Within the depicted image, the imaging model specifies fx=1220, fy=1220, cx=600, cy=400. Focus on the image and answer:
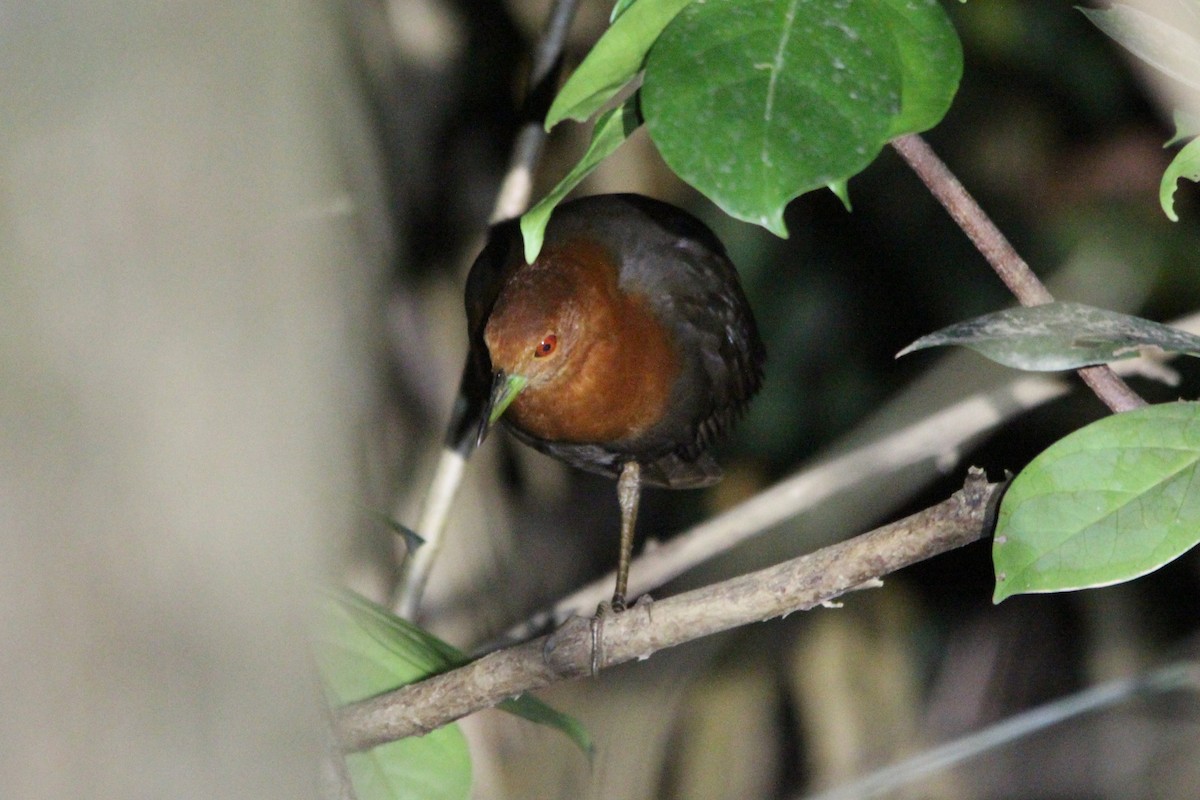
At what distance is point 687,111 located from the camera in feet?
3.84

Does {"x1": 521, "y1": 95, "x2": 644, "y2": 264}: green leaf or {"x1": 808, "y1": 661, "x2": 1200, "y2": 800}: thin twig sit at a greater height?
{"x1": 521, "y1": 95, "x2": 644, "y2": 264}: green leaf

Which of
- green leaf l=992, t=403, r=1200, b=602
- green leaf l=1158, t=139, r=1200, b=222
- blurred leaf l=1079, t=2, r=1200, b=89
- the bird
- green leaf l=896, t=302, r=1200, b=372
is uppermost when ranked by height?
blurred leaf l=1079, t=2, r=1200, b=89

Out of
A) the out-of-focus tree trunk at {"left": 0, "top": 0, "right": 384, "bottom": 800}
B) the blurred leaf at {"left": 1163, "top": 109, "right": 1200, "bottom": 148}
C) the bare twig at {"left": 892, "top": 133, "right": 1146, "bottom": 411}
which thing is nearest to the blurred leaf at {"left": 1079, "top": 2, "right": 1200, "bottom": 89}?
the blurred leaf at {"left": 1163, "top": 109, "right": 1200, "bottom": 148}

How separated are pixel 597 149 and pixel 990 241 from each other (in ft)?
1.84

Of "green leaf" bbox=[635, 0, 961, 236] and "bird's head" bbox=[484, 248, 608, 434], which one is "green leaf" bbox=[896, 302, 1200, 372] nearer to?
Answer: "green leaf" bbox=[635, 0, 961, 236]

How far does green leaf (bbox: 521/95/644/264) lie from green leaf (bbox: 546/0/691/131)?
45 millimetres

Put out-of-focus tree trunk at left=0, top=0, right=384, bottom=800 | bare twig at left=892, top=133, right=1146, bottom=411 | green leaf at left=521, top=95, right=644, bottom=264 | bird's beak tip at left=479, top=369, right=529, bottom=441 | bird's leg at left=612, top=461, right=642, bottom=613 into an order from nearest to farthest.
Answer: out-of-focus tree trunk at left=0, top=0, right=384, bottom=800
green leaf at left=521, top=95, right=644, bottom=264
bare twig at left=892, top=133, right=1146, bottom=411
bird's beak tip at left=479, top=369, right=529, bottom=441
bird's leg at left=612, top=461, right=642, bottom=613

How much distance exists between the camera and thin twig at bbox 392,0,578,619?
239 cm

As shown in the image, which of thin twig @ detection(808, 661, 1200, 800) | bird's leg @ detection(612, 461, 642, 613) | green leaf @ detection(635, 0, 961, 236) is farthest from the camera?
thin twig @ detection(808, 661, 1200, 800)

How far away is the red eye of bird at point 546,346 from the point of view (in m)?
2.34

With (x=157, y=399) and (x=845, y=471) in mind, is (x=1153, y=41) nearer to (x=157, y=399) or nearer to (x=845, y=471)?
(x=157, y=399)

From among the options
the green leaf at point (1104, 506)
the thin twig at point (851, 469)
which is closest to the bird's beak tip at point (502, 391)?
the thin twig at point (851, 469)

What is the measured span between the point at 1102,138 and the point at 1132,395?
2909mm

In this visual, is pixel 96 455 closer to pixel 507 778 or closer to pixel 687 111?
pixel 687 111
